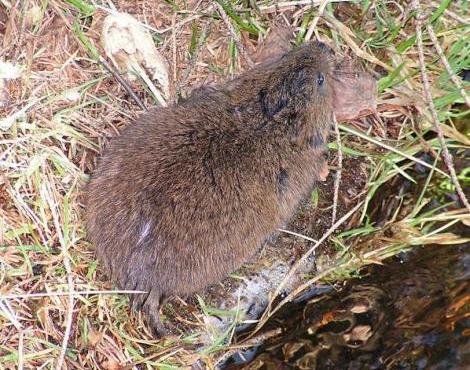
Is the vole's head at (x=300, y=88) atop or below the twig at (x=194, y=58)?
below

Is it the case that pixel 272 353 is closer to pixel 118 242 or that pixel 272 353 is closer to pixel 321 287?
pixel 321 287

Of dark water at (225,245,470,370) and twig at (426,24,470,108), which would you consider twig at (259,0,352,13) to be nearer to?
twig at (426,24,470,108)

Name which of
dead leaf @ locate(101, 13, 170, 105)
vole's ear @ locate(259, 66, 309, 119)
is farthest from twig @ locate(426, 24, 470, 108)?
dead leaf @ locate(101, 13, 170, 105)

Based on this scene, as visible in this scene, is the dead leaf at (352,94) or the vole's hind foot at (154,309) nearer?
the vole's hind foot at (154,309)

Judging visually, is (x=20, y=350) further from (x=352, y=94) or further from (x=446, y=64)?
(x=446, y=64)

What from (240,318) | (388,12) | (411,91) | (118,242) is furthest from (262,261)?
(388,12)

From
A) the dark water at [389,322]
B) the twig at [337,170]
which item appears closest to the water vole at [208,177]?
the twig at [337,170]

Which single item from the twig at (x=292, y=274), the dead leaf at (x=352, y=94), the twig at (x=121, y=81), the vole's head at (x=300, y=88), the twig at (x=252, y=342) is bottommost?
the twig at (x=252, y=342)

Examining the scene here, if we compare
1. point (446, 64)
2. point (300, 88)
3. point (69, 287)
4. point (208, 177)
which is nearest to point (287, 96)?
point (300, 88)

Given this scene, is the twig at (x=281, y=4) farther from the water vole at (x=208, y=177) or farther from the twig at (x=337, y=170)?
the twig at (x=337, y=170)
